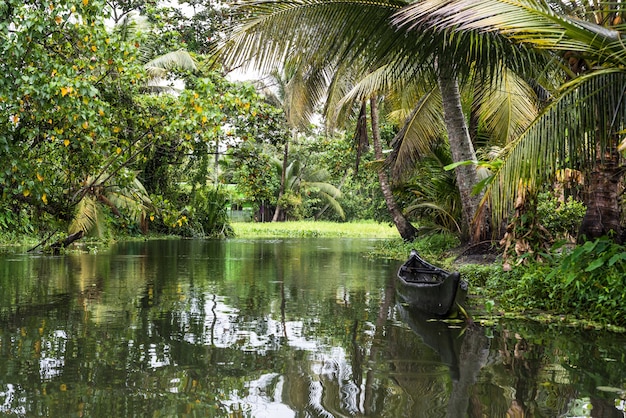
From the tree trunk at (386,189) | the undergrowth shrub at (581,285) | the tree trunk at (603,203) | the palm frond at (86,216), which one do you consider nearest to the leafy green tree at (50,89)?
the undergrowth shrub at (581,285)

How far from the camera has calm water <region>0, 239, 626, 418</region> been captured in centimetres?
426

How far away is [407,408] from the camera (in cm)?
421

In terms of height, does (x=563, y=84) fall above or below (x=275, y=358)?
above

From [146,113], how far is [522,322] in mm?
7108

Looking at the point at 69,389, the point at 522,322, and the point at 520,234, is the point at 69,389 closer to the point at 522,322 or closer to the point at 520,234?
the point at 522,322

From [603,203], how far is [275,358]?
4465mm

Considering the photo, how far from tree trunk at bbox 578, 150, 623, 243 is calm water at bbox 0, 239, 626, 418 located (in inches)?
57.3

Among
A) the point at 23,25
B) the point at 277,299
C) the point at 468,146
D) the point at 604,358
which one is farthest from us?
the point at 468,146

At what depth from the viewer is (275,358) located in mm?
5520

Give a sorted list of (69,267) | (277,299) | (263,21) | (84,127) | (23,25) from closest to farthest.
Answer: (23,25), (84,127), (263,21), (277,299), (69,267)

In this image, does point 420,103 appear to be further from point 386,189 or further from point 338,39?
point 338,39

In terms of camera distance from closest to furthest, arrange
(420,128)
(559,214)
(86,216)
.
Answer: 1. (559,214)
2. (420,128)
3. (86,216)

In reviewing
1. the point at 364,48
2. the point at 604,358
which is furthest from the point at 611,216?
the point at 364,48

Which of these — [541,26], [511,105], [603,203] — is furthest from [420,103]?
[541,26]
